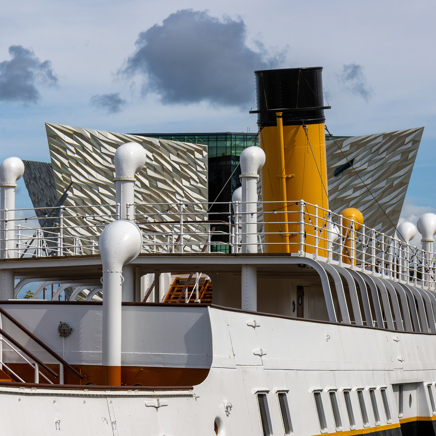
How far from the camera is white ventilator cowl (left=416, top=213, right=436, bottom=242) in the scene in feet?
83.0

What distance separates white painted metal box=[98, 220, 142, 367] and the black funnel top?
312 inches

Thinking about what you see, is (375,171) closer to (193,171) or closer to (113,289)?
(193,171)

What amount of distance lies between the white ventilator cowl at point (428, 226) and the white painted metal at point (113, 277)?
641 inches

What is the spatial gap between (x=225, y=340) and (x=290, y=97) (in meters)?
8.69

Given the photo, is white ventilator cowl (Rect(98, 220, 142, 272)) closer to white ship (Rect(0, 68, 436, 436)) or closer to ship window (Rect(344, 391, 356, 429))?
white ship (Rect(0, 68, 436, 436))

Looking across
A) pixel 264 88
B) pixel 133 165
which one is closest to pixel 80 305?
pixel 133 165

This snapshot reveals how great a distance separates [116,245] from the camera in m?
10.8

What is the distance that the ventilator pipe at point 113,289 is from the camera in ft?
34.9

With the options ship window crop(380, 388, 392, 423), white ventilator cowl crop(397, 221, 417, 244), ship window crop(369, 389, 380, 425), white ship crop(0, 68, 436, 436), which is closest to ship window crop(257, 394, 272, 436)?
white ship crop(0, 68, 436, 436)

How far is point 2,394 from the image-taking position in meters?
8.15

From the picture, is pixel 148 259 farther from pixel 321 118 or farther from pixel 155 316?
pixel 321 118

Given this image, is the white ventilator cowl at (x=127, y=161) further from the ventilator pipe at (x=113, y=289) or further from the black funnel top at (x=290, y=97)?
the black funnel top at (x=290, y=97)

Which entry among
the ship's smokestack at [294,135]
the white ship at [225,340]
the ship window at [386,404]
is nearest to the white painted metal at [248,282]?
the white ship at [225,340]

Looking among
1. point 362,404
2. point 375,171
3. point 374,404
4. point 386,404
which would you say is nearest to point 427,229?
point 386,404
